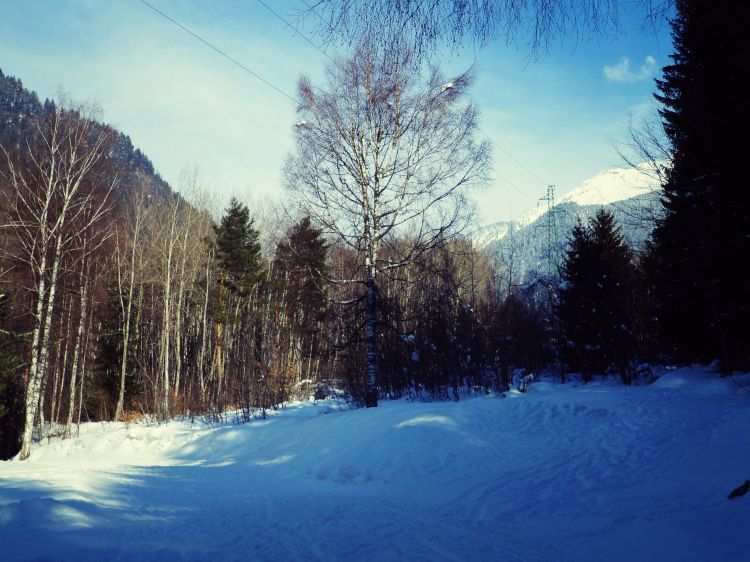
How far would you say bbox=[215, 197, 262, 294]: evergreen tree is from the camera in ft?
83.8

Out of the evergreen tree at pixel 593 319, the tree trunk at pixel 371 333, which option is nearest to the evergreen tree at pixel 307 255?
the tree trunk at pixel 371 333

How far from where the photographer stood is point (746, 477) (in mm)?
4086

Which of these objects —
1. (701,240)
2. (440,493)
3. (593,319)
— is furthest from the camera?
(593,319)

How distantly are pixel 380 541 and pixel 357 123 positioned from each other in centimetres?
914

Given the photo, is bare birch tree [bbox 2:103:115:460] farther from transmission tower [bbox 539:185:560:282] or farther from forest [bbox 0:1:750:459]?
transmission tower [bbox 539:185:560:282]

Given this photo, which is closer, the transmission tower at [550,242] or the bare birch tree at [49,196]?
the bare birch tree at [49,196]

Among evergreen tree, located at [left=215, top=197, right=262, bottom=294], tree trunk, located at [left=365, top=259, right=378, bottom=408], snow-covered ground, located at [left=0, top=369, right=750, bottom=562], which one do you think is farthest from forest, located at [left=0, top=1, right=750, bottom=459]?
evergreen tree, located at [left=215, top=197, right=262, bottom=294]

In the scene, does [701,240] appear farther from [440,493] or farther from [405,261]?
[440,493]

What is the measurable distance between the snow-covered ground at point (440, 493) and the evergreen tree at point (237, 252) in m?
18.0

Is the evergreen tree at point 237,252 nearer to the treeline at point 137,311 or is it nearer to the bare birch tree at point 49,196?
the treeline at point 137,311

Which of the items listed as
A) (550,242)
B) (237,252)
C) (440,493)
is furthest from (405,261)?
(550,242)

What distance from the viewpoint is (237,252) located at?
25438 mm

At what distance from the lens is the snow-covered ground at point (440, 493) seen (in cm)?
313

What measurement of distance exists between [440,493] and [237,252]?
898 inches
